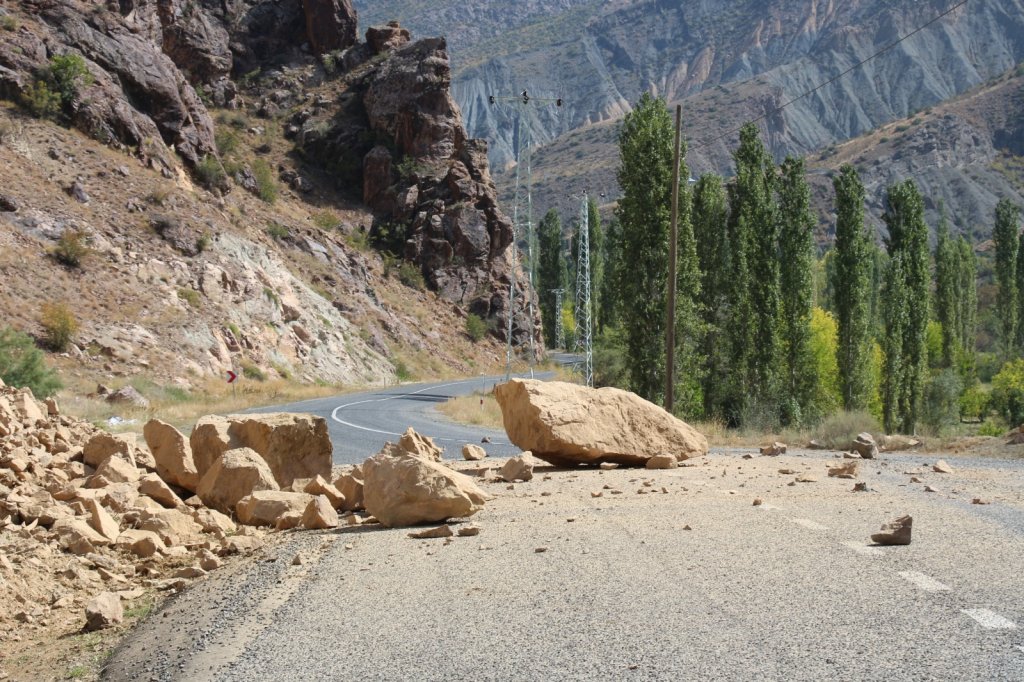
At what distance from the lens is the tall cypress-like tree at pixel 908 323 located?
42.8 m

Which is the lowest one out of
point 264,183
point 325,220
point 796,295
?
point 796,295

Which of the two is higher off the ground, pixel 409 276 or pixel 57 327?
pixel 409 276

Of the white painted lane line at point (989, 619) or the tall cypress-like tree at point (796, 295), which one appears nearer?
the white painted lane line at point (989, 619)

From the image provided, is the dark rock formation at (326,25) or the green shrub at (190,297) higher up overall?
the dark rock formation at (326,25)

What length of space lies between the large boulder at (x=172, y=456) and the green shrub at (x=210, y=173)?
38898 millimetres

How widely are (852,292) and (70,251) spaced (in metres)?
30.5

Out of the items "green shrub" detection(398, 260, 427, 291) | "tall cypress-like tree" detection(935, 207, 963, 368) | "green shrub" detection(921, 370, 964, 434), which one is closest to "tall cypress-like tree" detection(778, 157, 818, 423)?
"green shrub" detection(921, 370, 964, 434)

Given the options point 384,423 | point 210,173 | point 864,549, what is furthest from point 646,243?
point 210,173

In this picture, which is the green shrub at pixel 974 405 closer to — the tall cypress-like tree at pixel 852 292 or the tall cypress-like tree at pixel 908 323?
the tall cypress-like tree at pixel 908 323

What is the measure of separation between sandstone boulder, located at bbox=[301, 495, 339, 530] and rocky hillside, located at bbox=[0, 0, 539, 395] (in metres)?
22.5

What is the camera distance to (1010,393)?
5569 centimetres

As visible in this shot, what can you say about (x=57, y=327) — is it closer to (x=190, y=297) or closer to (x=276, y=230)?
(x=190, y=297)

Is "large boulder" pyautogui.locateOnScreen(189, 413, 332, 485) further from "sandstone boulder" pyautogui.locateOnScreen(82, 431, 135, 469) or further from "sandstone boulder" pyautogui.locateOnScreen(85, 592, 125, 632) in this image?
"sandstone boulder" pyautogui.locateOnScreen(85, 592, 125, 632)

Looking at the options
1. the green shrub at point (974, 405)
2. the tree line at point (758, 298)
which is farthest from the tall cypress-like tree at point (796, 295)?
the green shrub at point (974, 405)
